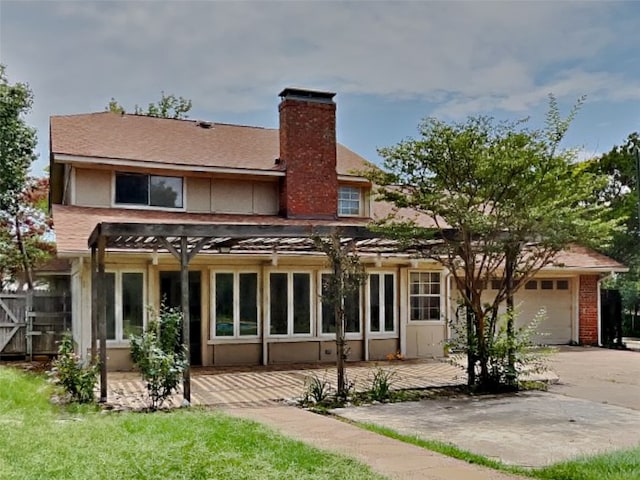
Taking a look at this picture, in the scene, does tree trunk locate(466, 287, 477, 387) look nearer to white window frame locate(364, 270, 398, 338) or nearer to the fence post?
white window frame locate(364, 270, 398, 338)

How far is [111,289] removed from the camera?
47.6 ft

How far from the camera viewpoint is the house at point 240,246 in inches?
575

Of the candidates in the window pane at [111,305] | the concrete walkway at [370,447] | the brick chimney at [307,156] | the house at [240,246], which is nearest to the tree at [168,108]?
the house at [240,246]

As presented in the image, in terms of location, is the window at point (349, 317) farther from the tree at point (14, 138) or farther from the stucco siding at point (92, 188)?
the tree at point (14, 138)

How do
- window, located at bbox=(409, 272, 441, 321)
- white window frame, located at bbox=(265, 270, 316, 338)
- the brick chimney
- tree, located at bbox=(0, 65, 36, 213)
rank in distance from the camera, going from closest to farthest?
white window frame, located at bbox=(265, 270, 316, 338) → window, located at bbox=(409, 272, 441, 321) → the brick chimney → tree, located at bbox=(0, 65, 36, 213)

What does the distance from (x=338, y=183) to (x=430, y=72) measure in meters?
6.34

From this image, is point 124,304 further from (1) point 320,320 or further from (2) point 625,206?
(2) point 625,206

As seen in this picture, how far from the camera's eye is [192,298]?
1557cm

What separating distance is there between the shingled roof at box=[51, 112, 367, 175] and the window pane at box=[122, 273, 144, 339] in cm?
334

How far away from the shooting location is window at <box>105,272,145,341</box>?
14438 millimetres

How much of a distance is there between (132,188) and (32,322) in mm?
4280

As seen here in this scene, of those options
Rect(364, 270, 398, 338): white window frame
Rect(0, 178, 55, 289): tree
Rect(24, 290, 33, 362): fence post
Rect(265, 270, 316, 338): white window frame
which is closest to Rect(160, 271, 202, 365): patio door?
Rect(265, 270, 316, 338): white window frame

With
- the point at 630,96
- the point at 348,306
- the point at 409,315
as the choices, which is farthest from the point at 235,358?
the point at 630,96

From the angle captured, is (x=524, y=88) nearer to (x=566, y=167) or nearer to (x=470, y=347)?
(x=566, y=167)
